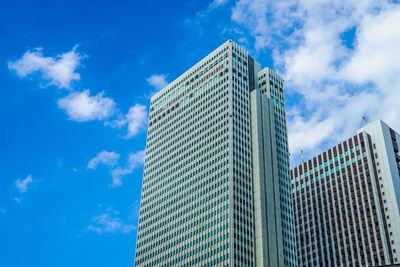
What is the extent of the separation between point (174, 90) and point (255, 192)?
6473 centimetres

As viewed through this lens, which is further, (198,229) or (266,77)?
(266,77)

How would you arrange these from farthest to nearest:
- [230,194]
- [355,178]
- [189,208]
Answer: [355,178] → [189,208] → [230,194]

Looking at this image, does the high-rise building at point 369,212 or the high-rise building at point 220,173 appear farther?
the high-rise building at point 369,212

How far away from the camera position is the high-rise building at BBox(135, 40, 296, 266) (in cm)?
14588

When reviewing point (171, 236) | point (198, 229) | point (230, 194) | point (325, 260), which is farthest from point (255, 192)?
point (325, 260)

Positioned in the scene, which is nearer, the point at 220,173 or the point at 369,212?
the point at 220,173

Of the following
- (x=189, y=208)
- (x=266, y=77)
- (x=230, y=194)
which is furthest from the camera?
(x=266, y=77)

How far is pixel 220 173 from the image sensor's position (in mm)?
155500

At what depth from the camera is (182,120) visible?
186 metres

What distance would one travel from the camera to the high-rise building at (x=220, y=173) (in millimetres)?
145875

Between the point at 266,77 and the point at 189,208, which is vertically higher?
the point at 266,77

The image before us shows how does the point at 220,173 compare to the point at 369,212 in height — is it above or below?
below

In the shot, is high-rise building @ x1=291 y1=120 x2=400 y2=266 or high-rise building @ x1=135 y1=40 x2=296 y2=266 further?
high-rise building @ x1=291 y1=120 x2=400 y2=266

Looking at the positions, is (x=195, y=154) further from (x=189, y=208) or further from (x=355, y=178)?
(x=355, y=178)
